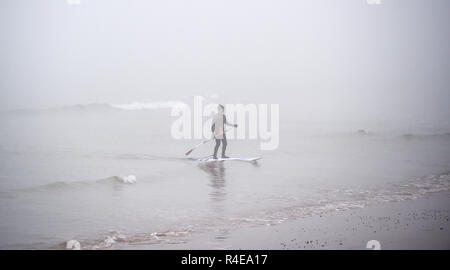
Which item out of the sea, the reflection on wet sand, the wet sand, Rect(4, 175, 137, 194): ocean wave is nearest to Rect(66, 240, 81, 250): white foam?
the sea

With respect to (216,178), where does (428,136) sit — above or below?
above

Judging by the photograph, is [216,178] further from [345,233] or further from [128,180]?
[345,233]

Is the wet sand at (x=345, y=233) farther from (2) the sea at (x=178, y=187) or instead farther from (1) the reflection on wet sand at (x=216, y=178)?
(1) the reflection on wet sand at (x=216, y=178)

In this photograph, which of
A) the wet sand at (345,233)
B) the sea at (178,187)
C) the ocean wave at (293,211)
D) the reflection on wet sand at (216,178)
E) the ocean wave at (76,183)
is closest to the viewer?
the wet sand at (345,233)

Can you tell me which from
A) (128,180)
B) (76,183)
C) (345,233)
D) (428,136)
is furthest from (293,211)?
(428,136)

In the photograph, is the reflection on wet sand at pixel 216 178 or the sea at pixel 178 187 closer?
the sea at pixel 178 187

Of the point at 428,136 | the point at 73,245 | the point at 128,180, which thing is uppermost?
the point at 428,136

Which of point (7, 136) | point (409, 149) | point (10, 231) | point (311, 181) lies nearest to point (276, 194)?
point (311, 181)

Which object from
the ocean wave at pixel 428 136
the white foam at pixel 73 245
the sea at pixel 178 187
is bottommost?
the white foam at pixel 73 245

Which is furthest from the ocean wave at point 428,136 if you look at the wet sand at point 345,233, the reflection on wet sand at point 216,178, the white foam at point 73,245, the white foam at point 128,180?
the white foam at point 73,245

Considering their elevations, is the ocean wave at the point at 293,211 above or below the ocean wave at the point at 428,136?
below

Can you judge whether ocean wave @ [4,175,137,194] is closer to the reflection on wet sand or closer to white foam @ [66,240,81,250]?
the reflection on wet sand

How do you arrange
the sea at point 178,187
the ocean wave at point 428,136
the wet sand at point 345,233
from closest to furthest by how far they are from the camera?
the wet sand at point 345,233
the sea at point 178,187
the ocean wave at point 428,136
